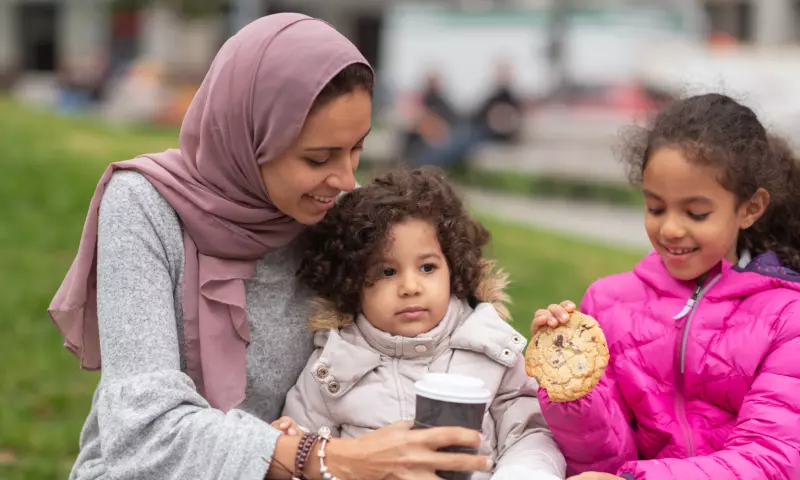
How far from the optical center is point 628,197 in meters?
13.6

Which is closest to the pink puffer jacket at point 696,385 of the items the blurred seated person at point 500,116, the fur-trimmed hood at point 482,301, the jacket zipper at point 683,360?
the jacket zipper at point 683,360

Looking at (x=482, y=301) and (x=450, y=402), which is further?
(x=482, y=301)

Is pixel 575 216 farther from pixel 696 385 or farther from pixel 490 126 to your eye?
pixel 696 385

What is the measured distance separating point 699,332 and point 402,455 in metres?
0.76

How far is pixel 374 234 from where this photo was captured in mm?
2625

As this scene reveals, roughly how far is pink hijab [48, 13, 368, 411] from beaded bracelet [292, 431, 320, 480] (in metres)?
0.29

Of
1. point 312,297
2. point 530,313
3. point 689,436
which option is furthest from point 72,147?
point 689,436

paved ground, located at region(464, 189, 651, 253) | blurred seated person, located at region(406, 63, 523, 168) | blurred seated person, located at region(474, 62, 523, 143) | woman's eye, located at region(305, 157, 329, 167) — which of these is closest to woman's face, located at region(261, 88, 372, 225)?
woman's eye, located at region(305, 157, 329, 167)

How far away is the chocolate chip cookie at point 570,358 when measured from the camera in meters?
A: 2.27

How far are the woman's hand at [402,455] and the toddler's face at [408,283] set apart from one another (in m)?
0.42

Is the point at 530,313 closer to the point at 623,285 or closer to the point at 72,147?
the point at 623,285

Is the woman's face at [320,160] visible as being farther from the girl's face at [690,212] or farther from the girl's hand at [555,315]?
the girl's face at [690,212]

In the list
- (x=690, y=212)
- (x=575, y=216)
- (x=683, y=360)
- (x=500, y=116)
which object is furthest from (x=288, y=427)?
(x=500, y=116)

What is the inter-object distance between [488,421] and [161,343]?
81 cm
